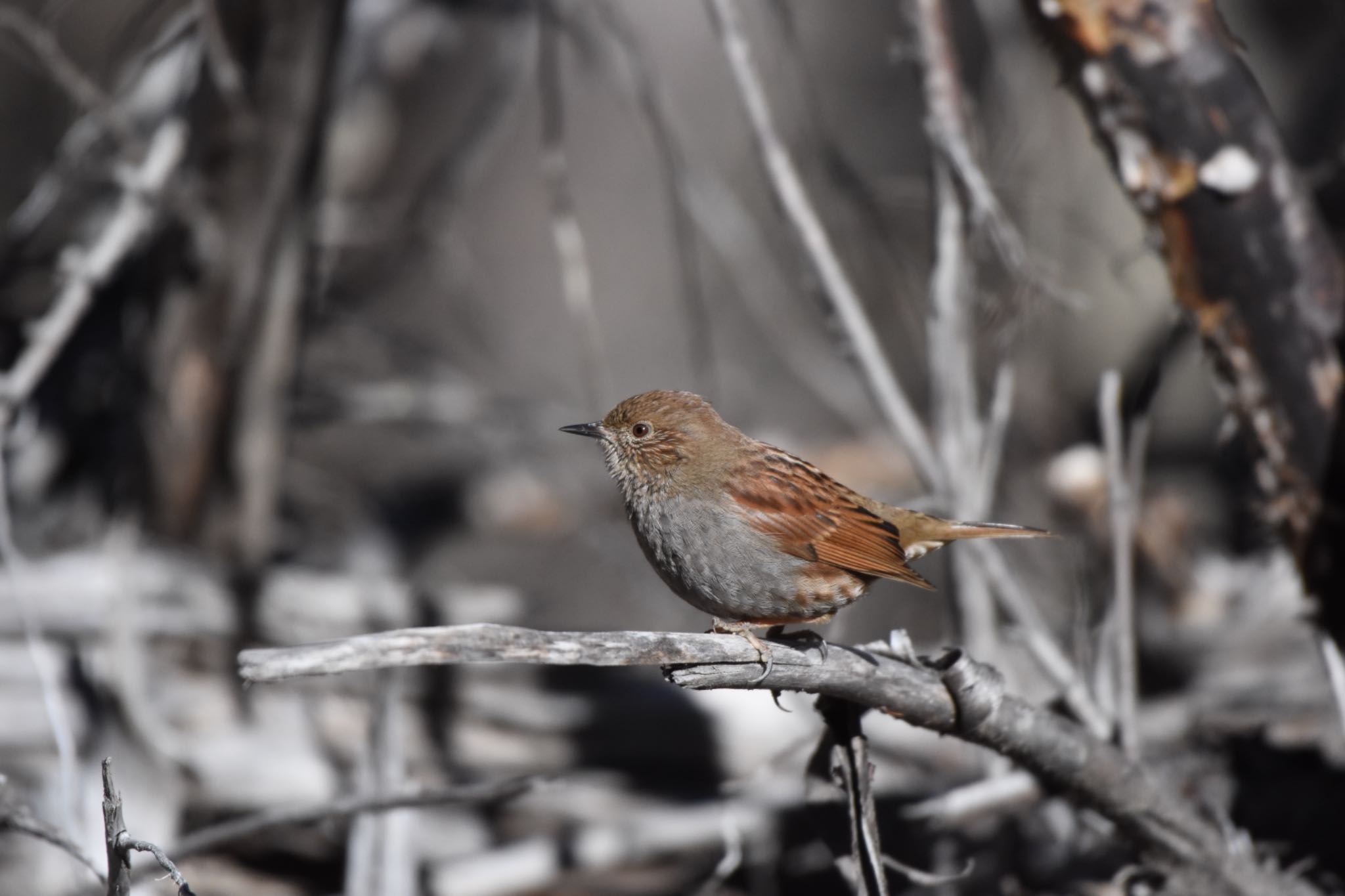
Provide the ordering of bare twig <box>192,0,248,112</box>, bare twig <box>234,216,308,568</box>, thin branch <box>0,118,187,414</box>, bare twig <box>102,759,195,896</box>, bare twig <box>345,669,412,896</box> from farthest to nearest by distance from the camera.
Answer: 1. bare twig <box>234,216,308,568</box>
2. thin branch <box>0,118,187,414</box>
3. bare twig <box>192,0,248,112</box>
4. bare twig <box>345,669,412,896</box>
5. bare twig <box>102,759,195,896</box>

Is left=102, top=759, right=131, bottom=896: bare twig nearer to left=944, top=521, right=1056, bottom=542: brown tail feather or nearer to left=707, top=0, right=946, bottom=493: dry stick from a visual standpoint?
left=944, top=521, right=1056, bottom=542: brown tail feather

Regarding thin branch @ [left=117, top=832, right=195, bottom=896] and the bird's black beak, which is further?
the bird's black beak

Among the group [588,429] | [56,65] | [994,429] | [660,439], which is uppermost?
[56,65]

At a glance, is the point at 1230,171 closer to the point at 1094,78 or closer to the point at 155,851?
the point at 1094,78

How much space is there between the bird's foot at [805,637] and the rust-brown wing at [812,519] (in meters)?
0.20

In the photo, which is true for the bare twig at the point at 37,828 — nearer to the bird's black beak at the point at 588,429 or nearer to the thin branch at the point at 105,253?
the bird's black beak at the point at 588,429

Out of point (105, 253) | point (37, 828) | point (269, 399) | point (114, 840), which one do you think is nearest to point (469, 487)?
point (269, 399)

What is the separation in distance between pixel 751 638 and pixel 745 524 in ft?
1.90

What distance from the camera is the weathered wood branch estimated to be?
323 centimetres

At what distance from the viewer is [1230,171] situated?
325 cm

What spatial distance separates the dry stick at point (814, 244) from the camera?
12.4ft

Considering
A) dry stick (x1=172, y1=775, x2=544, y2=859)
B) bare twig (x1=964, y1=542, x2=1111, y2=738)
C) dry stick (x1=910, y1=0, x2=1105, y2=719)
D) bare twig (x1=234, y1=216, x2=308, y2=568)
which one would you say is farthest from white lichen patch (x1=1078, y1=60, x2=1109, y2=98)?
bare twig (x1=234, y1=216, x2=308, y2=568)

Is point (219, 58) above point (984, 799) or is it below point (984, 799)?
above

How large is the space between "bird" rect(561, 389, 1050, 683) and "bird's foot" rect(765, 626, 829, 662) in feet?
0.14
